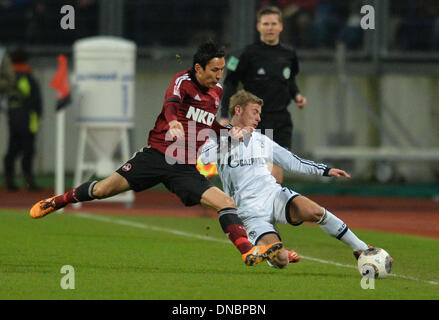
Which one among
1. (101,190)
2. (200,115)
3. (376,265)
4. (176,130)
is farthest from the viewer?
(101,190)

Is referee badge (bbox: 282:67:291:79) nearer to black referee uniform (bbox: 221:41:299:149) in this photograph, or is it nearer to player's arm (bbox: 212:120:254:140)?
black referee uniform (bbox: 221:41:299:149)

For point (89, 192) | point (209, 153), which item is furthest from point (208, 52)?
point (89, 192)

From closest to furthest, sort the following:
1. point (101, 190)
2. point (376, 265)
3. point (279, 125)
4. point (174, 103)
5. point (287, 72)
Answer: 1. point (376, 265)
2. point (174, 103)
3. point (101, 190)
4. point (279, 125)
5. point (287, 72)

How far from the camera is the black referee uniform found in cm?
1202

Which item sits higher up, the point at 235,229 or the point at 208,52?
the point at 208,52

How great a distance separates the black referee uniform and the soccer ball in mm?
3360

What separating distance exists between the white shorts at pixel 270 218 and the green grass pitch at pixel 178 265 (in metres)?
0.36

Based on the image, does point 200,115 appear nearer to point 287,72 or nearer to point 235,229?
point 235,229

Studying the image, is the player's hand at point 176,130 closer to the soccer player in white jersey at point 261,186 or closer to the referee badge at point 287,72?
the soccer player in white jersey at point 261,186

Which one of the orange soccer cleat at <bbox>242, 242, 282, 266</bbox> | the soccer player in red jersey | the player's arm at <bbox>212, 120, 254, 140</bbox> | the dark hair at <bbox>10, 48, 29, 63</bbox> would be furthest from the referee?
the dark hair at <bbox>10, 48, 29, 63</bbox>

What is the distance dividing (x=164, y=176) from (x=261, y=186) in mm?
871

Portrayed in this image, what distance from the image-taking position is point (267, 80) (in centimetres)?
1209

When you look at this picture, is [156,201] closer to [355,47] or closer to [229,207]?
[355,47]
